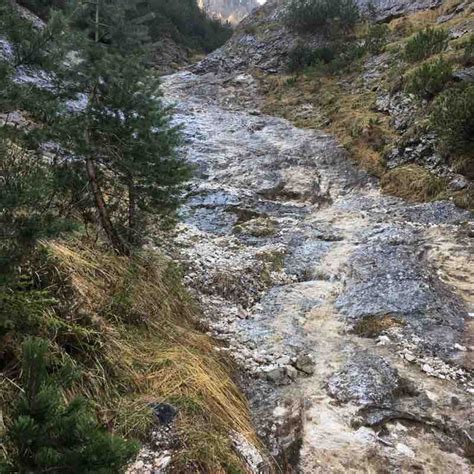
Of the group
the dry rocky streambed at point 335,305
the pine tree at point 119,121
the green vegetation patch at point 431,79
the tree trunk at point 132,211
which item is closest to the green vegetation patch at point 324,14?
the green vegetation patch at point 431,79

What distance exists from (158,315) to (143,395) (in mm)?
1386

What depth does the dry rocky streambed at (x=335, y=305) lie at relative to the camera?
3.82 meters

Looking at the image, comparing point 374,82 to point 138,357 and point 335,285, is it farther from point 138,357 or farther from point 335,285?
point 138,357

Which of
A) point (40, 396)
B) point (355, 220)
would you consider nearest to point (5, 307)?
point (40, 396)

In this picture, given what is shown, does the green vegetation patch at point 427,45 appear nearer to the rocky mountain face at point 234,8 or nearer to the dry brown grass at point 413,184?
the dry brown grass at point 413,184

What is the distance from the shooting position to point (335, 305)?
609 centimetres

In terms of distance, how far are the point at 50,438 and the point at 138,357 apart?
213 centimetres

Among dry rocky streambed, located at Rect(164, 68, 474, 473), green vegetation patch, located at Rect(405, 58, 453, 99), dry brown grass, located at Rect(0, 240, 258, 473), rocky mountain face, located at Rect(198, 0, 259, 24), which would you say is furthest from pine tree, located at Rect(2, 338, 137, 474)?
rocky mountain face, located at Rect(198, 0, 259, 24)

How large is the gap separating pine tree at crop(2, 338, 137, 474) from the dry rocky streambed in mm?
1926

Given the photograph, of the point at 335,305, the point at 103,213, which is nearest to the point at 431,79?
the point at 335,305

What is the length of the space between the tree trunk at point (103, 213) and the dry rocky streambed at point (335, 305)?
1.31 m

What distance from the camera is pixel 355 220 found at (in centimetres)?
894

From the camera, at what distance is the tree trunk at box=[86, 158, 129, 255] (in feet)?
17.5

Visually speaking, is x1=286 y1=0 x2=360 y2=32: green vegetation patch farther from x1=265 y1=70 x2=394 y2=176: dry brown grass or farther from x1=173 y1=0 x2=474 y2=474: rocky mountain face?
x1=173 y1=0 x2=474 y2=474: rocky mountain face
